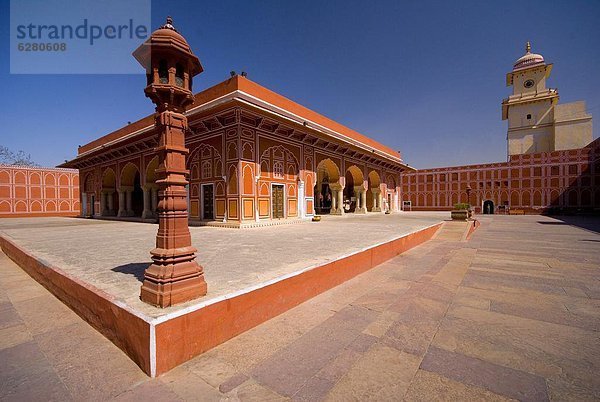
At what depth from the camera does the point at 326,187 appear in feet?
77.0

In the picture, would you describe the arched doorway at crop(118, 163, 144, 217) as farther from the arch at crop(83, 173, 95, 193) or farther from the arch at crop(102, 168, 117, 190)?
the arch at crop(83, 173, 95, 193)

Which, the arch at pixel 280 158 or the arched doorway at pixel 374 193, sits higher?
the arch at pixel 280 158

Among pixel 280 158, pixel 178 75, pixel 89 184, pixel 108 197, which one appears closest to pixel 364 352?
pixel 178 75

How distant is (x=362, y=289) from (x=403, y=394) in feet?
6.94

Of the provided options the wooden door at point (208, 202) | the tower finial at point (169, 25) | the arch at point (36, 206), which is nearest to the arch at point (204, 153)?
the wooden door at point (208, 202)

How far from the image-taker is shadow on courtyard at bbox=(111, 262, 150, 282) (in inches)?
136

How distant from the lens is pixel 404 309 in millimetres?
3145

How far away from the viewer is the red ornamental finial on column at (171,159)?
246cm

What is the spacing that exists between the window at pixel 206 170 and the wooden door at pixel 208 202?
1.65 ft

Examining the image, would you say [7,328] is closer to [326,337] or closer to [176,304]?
[176,304]

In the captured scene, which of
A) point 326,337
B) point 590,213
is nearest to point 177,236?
point 326,337

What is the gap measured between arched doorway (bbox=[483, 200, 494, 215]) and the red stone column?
3565 centimetres

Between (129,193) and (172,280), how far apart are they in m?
19.2

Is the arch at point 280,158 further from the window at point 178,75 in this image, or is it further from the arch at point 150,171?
the window at point 178,75
